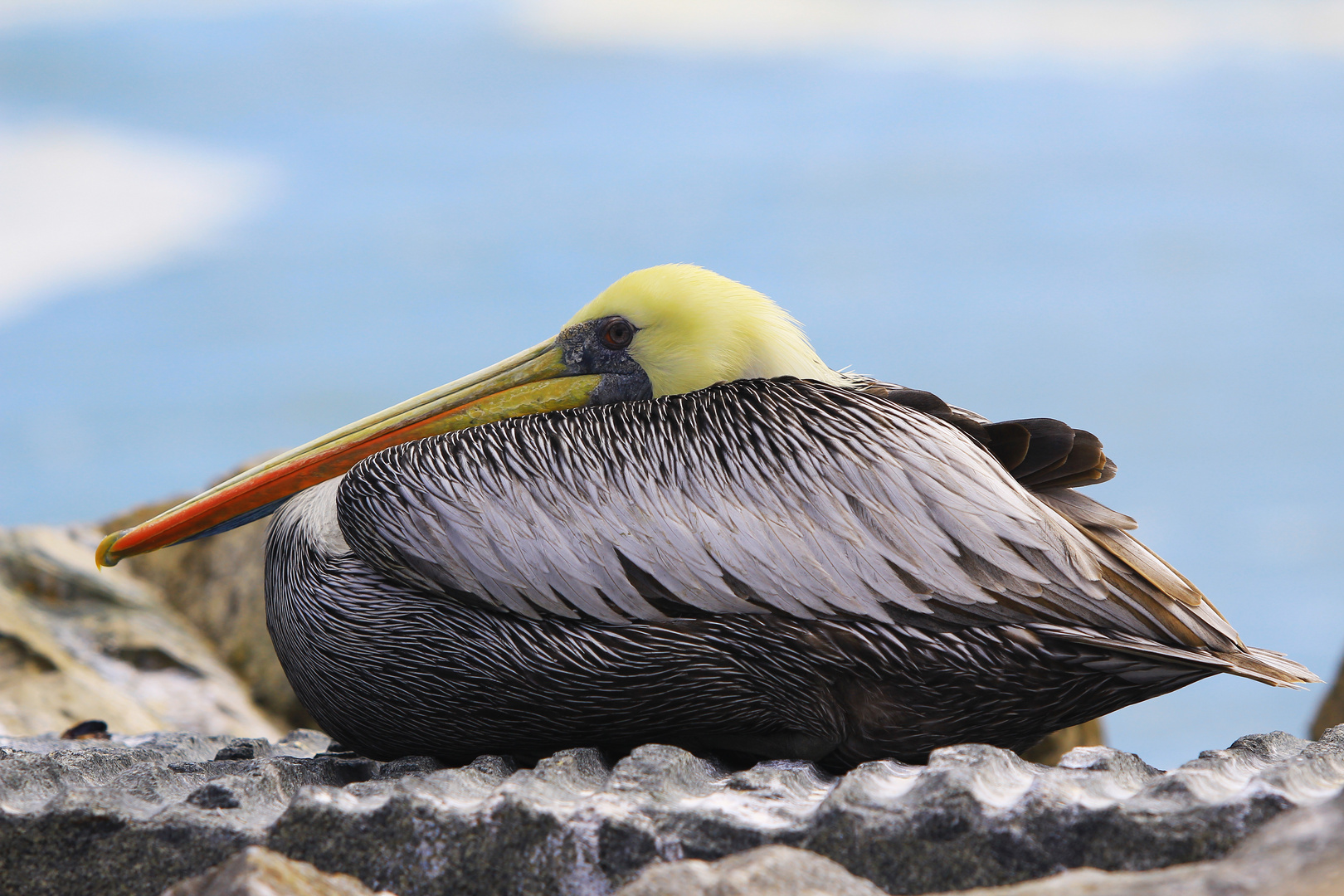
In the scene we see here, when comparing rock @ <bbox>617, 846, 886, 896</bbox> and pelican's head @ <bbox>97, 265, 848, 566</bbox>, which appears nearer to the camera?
rock @ <bbox>617, 846, 886, 896</bbox>

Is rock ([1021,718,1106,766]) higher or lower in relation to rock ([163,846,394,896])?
lower

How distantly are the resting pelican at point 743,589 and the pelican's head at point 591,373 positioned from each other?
21cm

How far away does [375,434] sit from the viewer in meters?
3.12

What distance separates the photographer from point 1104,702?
8.21ft

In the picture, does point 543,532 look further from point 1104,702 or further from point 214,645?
point 214,645

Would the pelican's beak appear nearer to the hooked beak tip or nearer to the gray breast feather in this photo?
the hooked beak tip

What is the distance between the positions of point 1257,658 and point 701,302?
1550mm

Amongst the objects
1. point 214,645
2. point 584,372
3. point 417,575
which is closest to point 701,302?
point 584,372

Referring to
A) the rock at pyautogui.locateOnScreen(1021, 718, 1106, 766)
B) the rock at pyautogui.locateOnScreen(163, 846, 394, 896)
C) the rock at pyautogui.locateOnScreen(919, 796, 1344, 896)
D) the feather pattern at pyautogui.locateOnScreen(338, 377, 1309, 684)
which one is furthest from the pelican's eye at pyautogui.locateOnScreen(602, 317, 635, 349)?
the rock at pyautogui.locateOnScreen(1021, 718, 1106, 766)

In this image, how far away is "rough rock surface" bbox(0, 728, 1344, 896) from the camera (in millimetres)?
1578

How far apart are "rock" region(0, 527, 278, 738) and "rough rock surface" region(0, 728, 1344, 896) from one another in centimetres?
222

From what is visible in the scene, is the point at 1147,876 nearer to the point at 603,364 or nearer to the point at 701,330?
the point at 701,330

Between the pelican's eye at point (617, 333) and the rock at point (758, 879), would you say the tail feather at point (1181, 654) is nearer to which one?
the rock at point (758, 879)

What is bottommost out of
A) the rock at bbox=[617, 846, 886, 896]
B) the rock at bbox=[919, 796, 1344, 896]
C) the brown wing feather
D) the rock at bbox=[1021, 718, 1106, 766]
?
the rock at bbox=[1021, 718, 1106, 766]
